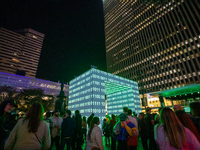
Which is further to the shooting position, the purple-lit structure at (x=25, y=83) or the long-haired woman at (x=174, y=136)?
the purple-lit structure at (x=25, y=83)

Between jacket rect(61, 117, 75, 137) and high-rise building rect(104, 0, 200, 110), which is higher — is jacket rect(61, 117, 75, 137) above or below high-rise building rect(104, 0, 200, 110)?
below

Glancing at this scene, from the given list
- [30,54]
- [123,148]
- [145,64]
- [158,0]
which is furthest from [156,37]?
[30,54]

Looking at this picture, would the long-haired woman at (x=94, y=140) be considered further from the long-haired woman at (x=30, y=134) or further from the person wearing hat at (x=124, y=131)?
the long-haired woman at (x=30, y=134)

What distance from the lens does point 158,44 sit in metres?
53.8

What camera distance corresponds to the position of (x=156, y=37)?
55.4 meters

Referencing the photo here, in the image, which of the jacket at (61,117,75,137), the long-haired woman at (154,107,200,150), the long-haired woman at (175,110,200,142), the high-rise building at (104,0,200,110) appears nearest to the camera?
the long-haired woman at (154,107,200,150)

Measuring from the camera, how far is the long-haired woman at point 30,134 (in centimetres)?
197

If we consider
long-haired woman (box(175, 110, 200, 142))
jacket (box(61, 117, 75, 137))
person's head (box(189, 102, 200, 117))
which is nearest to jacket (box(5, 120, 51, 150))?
jacket (box(61, 117, 75, 137))

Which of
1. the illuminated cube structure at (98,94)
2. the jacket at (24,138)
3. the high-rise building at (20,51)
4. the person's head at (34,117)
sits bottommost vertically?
the jacket at (24,138)

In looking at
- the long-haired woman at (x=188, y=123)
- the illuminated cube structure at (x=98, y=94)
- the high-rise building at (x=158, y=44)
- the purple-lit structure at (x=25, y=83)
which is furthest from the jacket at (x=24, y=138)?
the purple-lit structure at (x=25, y=83)

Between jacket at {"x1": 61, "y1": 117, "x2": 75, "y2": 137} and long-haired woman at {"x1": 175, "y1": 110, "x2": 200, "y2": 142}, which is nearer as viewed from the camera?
long-haired woman at {"x1": 175, "y1": 110, "x2": 200, "y2": 142}

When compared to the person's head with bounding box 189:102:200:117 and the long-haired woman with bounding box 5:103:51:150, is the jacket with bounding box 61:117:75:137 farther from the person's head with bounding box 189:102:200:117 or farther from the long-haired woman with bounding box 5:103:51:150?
the person's head with bounding box 189:102:200:117

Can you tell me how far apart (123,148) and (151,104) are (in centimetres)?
5311

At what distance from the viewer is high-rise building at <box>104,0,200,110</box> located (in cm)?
4403
